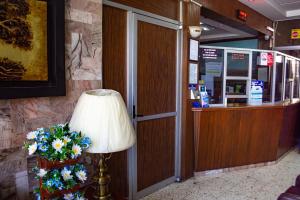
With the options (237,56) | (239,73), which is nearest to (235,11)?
(237,56)

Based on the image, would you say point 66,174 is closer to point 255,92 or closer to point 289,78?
point 255,92

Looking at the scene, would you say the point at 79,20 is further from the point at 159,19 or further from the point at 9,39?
the point at 159,19

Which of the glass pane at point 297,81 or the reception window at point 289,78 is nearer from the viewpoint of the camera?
the reception window at point 289,78

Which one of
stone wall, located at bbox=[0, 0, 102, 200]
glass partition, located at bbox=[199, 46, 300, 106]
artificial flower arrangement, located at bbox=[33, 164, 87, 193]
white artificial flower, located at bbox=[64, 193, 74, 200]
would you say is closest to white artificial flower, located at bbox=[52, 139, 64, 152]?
artificial flower arrangement, located at bbox=[33, 164, 87, 193]

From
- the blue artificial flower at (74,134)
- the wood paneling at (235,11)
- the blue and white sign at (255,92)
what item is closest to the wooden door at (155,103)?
the wood paneling at (235,11)

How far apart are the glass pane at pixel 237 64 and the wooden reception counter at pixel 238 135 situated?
0.63m

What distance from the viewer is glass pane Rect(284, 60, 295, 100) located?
5276 millimetres

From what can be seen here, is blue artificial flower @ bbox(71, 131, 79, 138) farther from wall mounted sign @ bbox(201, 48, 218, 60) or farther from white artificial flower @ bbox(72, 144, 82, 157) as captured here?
wall mounted sign @ bbox(201, 48, 218, 60)

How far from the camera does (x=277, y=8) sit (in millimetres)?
4871

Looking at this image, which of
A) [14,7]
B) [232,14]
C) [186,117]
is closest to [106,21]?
[14,7]

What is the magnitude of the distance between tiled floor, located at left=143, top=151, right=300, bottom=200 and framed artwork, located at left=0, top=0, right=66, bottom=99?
1.95 meters

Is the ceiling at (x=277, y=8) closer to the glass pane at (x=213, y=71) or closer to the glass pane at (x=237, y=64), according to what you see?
the glass pane at (x=237, y=64)

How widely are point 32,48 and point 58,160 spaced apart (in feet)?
2.48

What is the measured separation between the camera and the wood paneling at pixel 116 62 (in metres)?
2.43
